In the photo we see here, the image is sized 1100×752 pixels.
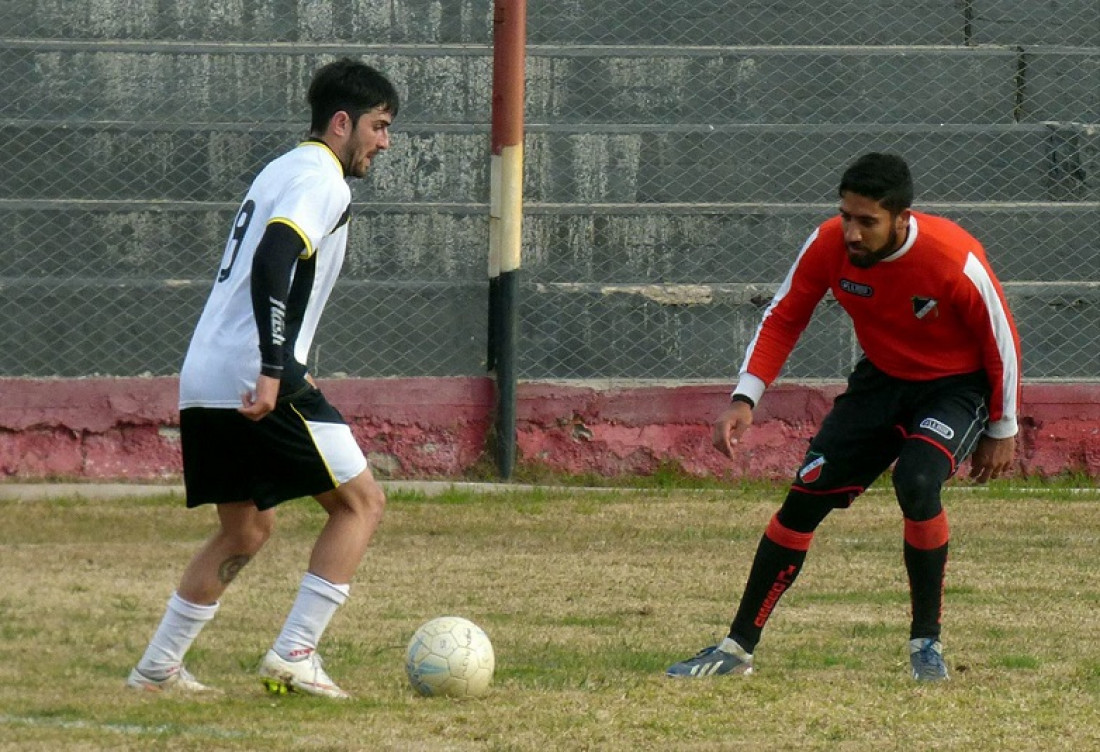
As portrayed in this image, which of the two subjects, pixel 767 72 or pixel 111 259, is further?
pixel 767 72

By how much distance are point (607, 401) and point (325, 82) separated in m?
5.80

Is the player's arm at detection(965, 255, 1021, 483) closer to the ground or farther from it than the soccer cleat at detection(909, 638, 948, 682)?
farther from it

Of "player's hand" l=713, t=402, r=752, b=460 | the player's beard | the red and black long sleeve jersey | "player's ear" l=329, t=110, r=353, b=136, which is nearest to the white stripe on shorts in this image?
"player's ear" l=329, t=110, r=353, b=136

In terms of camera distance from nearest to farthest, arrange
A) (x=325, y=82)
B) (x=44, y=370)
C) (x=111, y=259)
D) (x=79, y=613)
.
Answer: (x=325, y=82), (x=79, y=613), (x=44, y=370), (x=111, y=259)

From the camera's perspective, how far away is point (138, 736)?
479cm

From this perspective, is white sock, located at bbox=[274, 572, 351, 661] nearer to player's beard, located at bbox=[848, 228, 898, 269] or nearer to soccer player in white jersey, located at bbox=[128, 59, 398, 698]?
soccer player in white jersey, located at bbox=[128, 59, 398, 698]

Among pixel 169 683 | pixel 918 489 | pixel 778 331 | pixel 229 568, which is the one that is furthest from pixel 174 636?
pixel 918 489

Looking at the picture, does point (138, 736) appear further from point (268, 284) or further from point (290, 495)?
point (268, 284)

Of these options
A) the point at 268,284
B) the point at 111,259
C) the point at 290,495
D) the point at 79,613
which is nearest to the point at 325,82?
the point at 268,284

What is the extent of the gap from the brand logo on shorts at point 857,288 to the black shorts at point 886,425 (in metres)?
0.32

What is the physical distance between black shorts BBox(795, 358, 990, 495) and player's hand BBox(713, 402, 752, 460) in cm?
24

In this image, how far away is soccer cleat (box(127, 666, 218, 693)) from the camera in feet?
18.0

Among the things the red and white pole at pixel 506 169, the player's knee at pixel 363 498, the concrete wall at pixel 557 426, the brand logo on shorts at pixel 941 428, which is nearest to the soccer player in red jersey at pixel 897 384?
the brand logo on shorts at pixel 941 428

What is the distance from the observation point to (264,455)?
539cm
